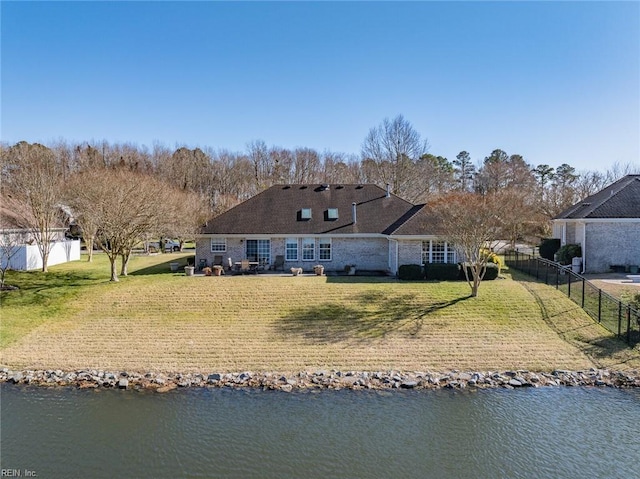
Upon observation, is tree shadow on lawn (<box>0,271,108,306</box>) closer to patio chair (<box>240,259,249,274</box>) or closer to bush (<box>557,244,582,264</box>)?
patio chair (<box>240,259,249,274</box>)

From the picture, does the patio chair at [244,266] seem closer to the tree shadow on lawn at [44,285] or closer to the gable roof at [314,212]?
the gable roof at [314,212]

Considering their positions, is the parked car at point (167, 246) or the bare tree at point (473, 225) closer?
the bare tree at point (473, 225)

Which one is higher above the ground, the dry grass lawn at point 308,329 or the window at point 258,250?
the window at point 258,250

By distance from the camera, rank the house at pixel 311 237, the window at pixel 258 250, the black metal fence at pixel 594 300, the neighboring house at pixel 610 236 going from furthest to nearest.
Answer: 1. the window at pixel 258 250
2. the house at pixel 311 237
3. the neighboring house at pixel 610 236
4. the black metal fence at pixel 594 300

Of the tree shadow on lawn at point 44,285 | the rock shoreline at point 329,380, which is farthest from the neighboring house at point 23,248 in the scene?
the rock shoreline at point 329,380

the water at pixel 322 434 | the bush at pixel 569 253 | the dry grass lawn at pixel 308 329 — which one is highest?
the bush at pixel 569 253

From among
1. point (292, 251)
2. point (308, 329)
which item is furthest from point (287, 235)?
point (308, 329)
